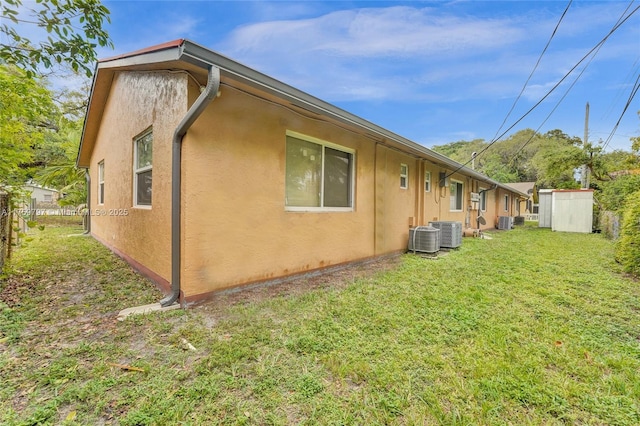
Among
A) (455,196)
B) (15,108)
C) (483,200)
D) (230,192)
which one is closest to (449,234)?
(455,196)

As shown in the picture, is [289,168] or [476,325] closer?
[476,325]

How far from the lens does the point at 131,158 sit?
514 centimetres

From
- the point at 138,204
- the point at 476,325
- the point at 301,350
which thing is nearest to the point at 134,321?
the point at 301,350

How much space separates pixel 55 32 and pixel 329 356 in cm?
524

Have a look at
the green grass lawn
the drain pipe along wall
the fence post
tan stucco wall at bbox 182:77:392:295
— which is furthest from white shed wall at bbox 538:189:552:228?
the fence post

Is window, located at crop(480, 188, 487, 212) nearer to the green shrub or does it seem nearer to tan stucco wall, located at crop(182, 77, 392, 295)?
the green shrub

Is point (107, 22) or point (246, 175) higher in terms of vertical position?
point (107, 22)

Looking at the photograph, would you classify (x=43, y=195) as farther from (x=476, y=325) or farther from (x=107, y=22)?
(x=476, y=325)

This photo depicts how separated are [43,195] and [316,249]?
119 feet

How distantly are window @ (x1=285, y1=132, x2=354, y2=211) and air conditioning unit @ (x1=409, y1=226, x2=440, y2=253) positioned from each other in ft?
8.19

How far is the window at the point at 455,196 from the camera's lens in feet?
34.8

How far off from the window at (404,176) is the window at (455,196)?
387 cm

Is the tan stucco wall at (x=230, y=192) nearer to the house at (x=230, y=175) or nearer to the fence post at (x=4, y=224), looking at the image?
the house at (x=230, y=175)

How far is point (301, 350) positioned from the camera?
236cm
